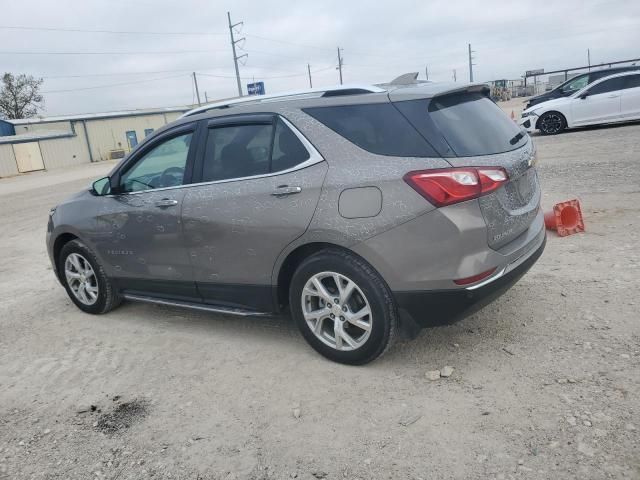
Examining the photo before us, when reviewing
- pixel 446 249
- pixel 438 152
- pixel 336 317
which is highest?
pixel 438 152

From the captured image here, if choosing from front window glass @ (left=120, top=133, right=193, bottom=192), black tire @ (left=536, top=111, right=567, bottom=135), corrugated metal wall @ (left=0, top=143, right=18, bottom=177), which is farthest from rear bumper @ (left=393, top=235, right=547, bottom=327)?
corrugated metal wall @ (left=0, top=143, right=18, bottom=177)

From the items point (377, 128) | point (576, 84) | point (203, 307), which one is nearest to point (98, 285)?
point (203, 307)

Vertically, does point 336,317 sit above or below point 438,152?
below

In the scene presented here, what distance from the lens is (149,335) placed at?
453 cm

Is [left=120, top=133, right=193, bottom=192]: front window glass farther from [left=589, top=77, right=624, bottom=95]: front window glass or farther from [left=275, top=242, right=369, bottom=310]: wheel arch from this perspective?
[left=589, top=77, right=624, bottom=95]: front window glass

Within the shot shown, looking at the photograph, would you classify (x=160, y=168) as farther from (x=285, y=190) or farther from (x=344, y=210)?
(x=344, y=210)

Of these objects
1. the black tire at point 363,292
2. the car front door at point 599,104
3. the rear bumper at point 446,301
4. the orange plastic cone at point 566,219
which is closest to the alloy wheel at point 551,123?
the car front door at point 599,104

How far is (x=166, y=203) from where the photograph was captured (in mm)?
4164

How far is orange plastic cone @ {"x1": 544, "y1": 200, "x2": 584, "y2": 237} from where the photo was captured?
5992 mm

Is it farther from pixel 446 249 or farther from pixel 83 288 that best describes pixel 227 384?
pixel 83 288

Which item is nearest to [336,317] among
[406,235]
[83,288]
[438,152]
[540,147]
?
[406,235]

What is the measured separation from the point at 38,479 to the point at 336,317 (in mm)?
1862

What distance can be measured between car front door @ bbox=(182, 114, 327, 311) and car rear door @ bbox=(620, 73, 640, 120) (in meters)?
14.7

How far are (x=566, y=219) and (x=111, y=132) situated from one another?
152 ft
